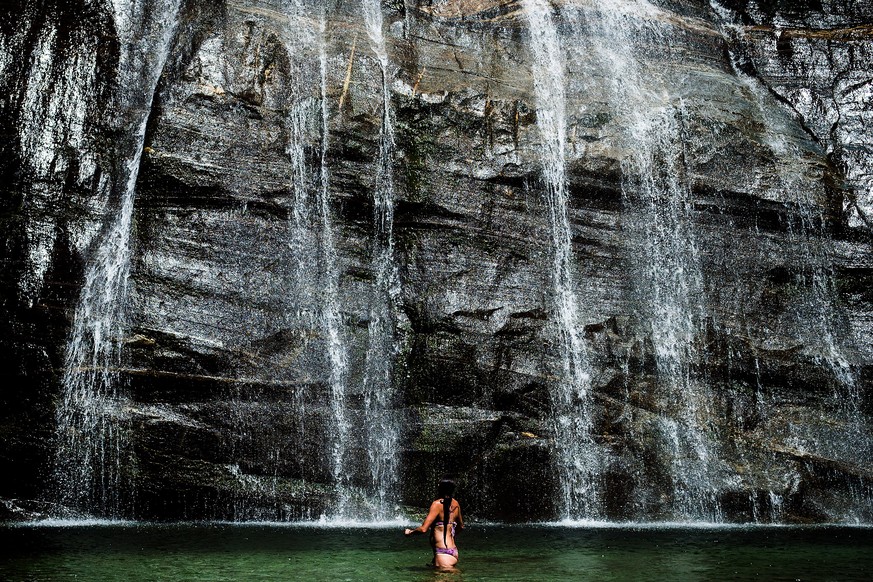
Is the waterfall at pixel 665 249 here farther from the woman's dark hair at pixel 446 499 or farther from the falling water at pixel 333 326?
the woman's dark hair at pixel 446 499

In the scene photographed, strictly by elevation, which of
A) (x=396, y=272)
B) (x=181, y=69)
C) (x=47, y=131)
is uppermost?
(x=181, y=69)

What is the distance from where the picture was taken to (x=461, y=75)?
17.8 meters

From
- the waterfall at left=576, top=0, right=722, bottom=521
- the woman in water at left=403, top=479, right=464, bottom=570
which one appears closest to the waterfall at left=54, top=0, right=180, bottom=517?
the woman in water at left=403, top=479, right=464, bottom=570

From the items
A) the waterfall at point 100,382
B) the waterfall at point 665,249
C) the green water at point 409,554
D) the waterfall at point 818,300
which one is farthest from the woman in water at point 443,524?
the waterfall at point 818,300

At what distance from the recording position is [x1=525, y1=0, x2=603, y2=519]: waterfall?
1479 centimetres

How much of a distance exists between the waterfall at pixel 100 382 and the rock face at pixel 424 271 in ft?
0.53

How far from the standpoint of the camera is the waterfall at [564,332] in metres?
14.8

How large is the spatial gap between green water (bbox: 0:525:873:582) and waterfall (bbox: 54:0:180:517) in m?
1.20

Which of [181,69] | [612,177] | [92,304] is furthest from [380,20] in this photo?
[92,304]

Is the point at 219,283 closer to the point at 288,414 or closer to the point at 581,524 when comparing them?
the point at 288,414

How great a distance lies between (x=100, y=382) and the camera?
13734mm

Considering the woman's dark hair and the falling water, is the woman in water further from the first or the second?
the falling water

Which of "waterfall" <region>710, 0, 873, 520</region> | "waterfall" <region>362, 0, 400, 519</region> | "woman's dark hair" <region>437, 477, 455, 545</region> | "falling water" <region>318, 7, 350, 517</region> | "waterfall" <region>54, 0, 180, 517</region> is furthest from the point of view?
"waterfall" <region>710, 0, 873, 520</region>

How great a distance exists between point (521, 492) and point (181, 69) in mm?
9956
